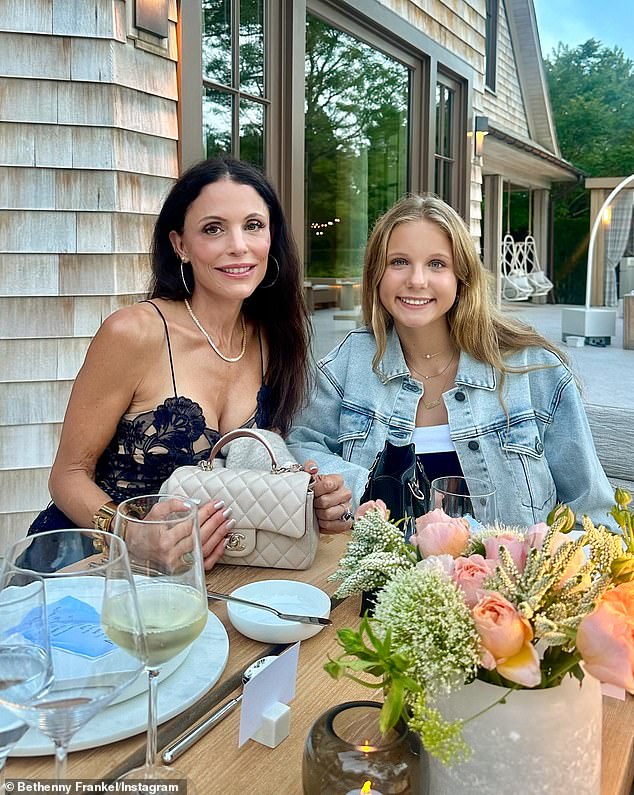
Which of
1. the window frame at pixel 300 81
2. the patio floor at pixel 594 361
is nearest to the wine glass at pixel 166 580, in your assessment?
the patio floor at pixel 594 361

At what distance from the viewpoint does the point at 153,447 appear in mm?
1800

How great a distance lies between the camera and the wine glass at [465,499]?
1.03 m

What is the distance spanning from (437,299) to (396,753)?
1443 millimetres

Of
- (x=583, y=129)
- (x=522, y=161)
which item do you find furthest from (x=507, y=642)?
(x=583, y=129)

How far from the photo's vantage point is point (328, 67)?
4.48 metres

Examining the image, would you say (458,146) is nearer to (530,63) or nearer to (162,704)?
(162,704)

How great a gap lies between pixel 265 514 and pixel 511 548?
2.17 feet

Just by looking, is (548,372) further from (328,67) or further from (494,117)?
(494,117)

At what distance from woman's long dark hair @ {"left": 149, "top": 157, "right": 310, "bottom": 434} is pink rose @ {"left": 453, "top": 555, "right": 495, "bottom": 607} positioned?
1.33m

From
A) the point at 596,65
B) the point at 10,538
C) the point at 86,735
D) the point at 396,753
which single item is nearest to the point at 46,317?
the point at 10,538

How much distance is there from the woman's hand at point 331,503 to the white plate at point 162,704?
39cm

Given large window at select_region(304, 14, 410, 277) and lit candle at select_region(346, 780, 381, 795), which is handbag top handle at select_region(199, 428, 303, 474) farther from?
large window at select_region(304, 14, 410, 277)

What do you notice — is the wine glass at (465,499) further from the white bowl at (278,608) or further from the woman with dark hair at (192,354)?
the woman with dark hair at (192,354)

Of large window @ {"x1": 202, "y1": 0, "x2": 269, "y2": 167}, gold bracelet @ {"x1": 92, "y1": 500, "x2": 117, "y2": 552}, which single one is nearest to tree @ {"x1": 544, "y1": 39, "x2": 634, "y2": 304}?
large window @ {"x1": 202, "y1": 0, "x2": 269, "y2": 167}
